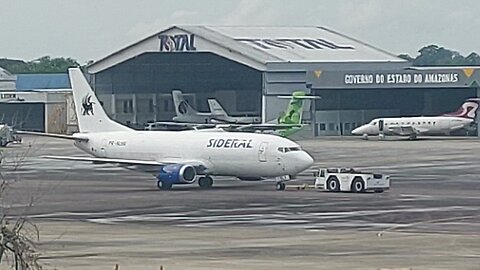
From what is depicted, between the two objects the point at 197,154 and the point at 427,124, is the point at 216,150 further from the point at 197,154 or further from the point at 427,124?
the point at 427,124

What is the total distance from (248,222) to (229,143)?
57.8 ft

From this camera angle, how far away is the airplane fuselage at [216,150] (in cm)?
6200

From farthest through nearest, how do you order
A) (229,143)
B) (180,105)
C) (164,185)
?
(180,105) → (164,185) → (229,143)

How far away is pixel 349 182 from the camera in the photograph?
2424 inches

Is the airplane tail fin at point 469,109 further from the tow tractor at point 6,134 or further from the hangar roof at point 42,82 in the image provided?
the hangar roof at point 42,82

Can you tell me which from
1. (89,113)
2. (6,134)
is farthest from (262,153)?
(6,134)

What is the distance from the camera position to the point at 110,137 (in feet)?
225

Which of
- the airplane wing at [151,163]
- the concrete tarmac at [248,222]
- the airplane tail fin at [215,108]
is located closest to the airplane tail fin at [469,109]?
the airplane tail fin at [215,108]

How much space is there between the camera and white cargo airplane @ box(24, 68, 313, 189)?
62062mm

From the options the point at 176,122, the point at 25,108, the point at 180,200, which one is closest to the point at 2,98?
the point at 25,108

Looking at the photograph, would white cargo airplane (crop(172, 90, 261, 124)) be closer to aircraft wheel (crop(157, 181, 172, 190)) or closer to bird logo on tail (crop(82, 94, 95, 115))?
bird logo on tail (crop(82, 94, 95, 115))

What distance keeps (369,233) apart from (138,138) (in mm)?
27553

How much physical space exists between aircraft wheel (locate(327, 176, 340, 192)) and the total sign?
7626 centimetres

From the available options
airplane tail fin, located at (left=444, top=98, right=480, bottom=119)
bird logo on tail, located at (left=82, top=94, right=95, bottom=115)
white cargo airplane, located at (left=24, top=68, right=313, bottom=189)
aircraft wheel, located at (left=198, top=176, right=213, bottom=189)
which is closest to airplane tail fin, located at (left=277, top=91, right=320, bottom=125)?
airplane tail fin, located at (left=444, top=98, right=480, bottom=119)
